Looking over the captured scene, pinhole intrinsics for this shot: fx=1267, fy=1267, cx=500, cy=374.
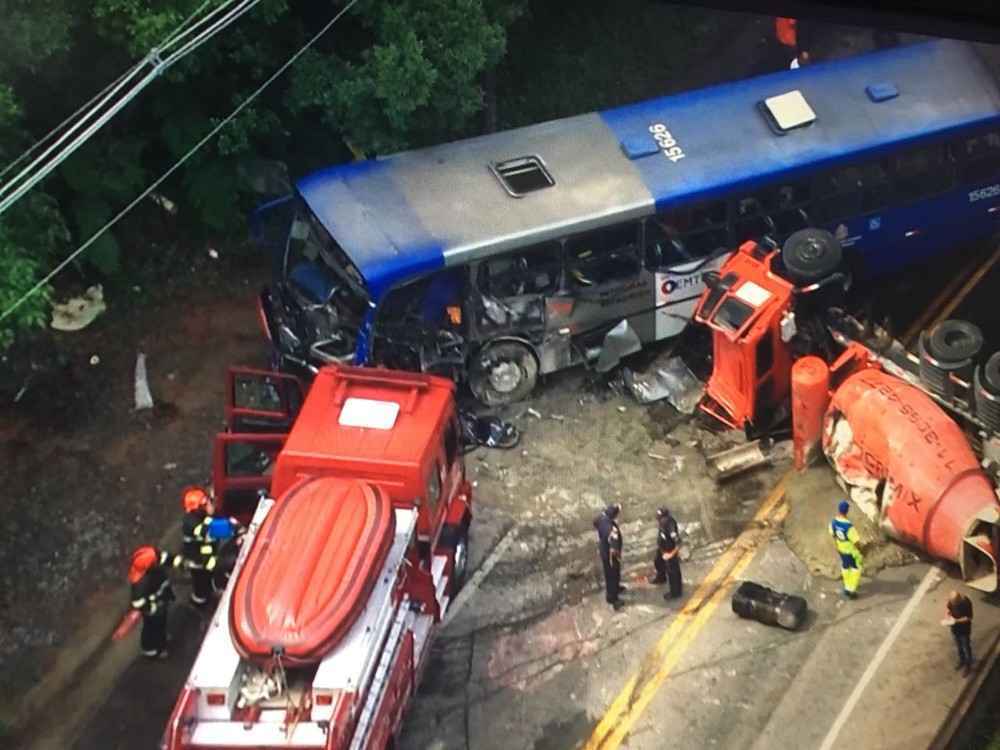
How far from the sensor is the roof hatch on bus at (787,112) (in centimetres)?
1541

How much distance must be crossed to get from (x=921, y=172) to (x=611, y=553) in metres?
7.08

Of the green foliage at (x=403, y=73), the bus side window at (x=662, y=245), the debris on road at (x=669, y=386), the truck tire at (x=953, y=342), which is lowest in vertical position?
the debris on road at (x=669, y=386)

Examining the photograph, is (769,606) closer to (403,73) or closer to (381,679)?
(381,679)

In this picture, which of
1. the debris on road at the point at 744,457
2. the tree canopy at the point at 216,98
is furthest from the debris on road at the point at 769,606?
the tree canopy at the point at 216,98

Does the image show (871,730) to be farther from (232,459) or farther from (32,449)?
(32,449)

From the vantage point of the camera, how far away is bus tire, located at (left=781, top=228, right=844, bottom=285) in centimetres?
1400

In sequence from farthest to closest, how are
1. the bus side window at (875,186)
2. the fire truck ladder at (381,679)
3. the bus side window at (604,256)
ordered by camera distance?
1. the bus side window at (875,186)
2. the bus side window at (604,256)
3. the fire truck ladder at (381,679)

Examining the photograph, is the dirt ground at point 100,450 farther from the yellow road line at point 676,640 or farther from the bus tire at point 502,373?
the yellow road line at point 676,640

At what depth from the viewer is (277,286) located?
1474cm

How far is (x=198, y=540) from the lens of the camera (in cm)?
1216

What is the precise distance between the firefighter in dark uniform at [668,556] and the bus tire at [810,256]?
129 inches

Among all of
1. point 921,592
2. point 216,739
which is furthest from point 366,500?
point 921,592

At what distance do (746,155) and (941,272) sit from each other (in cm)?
359

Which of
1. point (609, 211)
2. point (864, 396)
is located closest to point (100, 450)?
point (609, 211)
